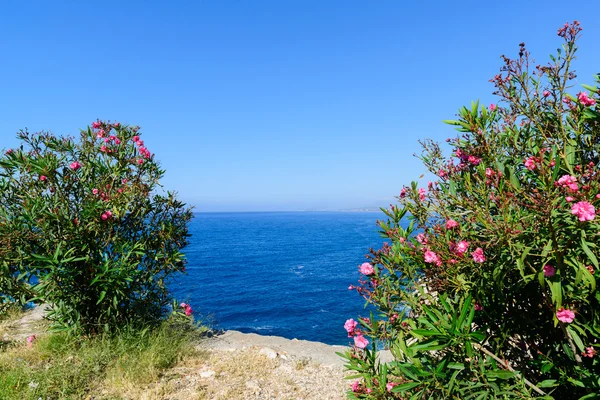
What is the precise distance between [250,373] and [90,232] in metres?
3.86

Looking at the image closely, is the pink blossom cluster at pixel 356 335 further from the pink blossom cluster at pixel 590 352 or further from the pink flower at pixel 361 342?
the pink blossom cluster at pixel 590 352

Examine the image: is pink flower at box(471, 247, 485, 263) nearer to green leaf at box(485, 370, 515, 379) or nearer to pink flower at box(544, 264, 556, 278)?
pink flower at box(544, 264, 556, 278)

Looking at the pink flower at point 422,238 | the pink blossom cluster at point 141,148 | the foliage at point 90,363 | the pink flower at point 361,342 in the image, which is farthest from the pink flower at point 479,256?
the pink blossom cluster at point 141,148

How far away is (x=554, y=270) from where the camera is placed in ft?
8.08

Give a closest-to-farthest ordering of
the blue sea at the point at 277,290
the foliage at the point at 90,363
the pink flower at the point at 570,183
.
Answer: the pink flower at the point at 570,183, the foliage at the point at 90,363, the blue sea at the point at 277,290

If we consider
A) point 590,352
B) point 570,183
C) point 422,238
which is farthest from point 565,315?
point 422,238

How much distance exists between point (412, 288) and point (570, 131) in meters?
2.06

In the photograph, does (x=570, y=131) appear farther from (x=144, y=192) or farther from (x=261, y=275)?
(x=261, y=275)

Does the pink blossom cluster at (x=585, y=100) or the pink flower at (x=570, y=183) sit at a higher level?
the pink blossom cluster at (x=585, y=100)

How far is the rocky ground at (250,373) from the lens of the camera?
544 cm

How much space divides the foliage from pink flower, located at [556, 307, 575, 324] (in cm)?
559

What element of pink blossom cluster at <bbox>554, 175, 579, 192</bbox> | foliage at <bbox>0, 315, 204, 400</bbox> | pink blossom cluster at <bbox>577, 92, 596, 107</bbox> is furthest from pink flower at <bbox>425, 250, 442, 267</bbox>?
foliage at <bbox>0, 315, 204, 400</bbox>

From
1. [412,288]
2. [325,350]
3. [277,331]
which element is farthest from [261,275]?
[412,288]

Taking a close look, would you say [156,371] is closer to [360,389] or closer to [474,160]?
[360,389]
